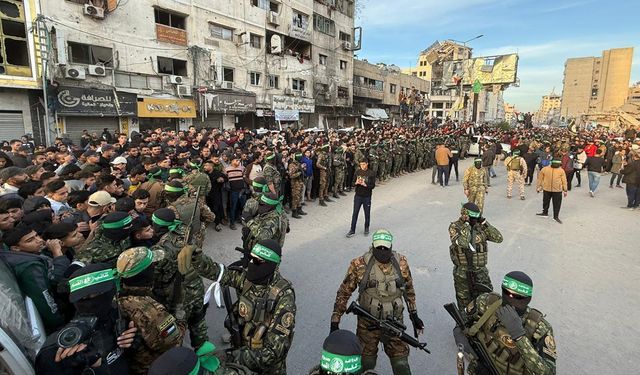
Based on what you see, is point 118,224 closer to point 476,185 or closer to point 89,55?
point 476,185

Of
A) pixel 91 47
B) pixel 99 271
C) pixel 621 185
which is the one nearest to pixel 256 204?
pixel 99 271

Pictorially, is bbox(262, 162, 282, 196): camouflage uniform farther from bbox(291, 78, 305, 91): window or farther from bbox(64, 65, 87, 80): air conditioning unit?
bbox(291, 78, 305, 91): window

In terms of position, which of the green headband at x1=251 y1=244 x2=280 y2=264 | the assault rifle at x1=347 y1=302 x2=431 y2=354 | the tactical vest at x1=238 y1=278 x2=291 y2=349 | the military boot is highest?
the green headband at x1=251 y1=244 x2=280 y2=264

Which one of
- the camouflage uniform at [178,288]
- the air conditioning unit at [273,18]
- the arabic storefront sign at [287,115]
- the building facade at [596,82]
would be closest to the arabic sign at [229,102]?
the arabic storefront sign at [287,115]

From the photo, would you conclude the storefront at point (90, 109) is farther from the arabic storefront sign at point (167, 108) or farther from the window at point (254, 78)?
the window at point (254, 78)

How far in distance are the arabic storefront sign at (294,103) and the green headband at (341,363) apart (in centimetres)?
2439

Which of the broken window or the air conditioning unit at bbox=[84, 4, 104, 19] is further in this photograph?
the air conditioning unit at bbox=[84, 4, 104, 19]

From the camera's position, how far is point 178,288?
3182mm

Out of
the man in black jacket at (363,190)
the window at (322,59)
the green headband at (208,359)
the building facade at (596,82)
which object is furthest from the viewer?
the building facade at (596,82)

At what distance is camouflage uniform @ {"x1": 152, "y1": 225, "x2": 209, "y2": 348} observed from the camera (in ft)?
10.5


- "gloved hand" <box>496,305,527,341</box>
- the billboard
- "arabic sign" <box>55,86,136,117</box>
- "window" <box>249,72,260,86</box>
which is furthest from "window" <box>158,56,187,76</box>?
the billboard

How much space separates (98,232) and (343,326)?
9.91 ft

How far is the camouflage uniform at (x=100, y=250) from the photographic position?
3.08 meters

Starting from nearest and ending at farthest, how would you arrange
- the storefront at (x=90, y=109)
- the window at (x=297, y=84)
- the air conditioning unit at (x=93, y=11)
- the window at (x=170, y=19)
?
the storefront at (x=90, y=109), the air conditioning unit at (x=93, y=11), the window at (x=170, y=19), the window at (x=297, y=84)
